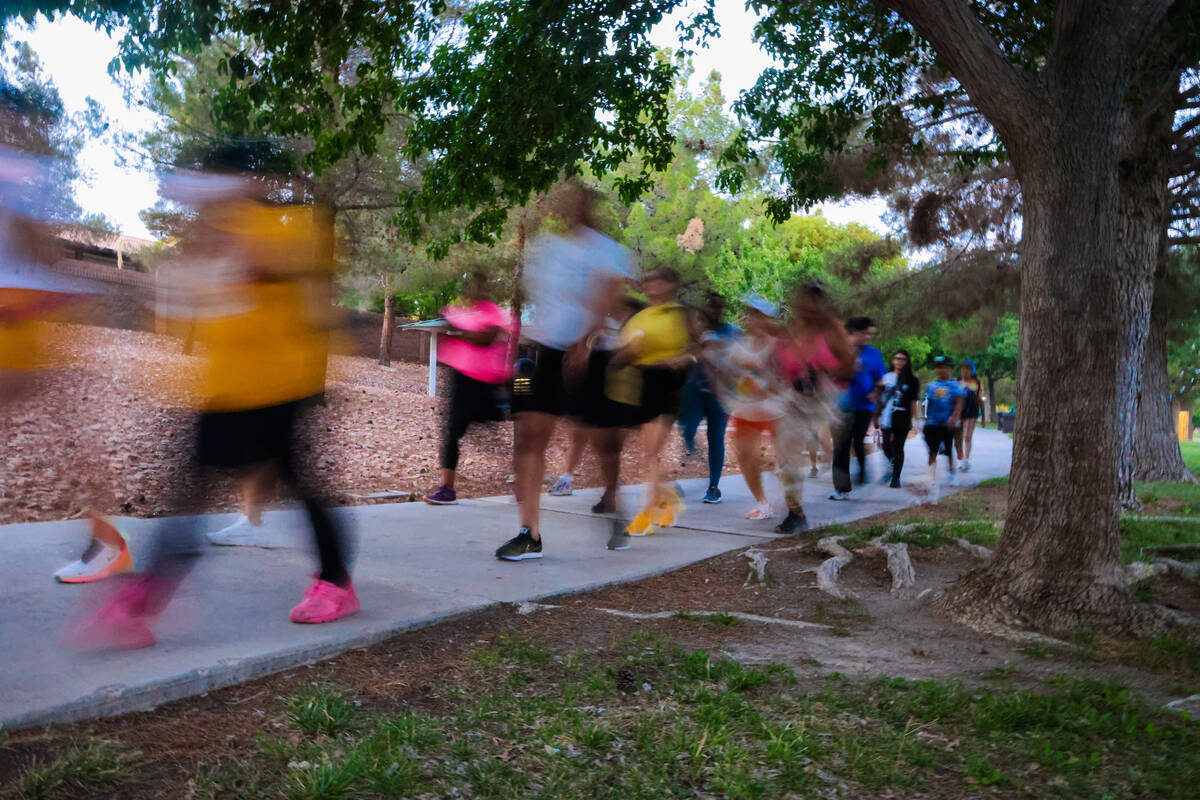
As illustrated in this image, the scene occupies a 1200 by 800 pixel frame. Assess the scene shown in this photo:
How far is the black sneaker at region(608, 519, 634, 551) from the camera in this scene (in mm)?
5980

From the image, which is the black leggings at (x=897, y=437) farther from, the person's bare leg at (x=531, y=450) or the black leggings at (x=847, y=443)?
the person's bare leg at (x=531, y=450)

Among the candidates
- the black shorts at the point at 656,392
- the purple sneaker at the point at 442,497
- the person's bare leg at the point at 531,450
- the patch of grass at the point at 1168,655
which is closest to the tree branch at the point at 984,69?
the black shorts at the point at 656,392

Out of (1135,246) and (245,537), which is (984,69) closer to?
(245,537)

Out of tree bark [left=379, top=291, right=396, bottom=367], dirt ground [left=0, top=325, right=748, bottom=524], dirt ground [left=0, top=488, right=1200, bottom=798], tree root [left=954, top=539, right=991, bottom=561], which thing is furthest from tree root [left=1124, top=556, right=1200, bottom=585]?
tree bark [left=379, top=291, right=396, bottom=367]

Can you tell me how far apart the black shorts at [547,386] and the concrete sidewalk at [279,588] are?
875 mm

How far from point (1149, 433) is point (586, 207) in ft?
42.1

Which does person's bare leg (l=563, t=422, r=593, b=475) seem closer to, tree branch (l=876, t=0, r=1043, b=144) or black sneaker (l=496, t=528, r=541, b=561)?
black sneaker (l=496, t=528, r=541, b=561)

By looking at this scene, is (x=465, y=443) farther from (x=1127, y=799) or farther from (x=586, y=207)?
(x=1127, y=799)

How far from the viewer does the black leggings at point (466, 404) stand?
694 cm

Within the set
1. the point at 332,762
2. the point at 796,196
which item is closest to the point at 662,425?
the point at 796,196

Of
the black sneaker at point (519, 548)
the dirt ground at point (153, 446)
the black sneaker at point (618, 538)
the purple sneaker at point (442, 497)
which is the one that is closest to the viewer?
the black sneaker at point (519, 548)

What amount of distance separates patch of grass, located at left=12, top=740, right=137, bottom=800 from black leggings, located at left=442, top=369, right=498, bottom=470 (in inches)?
175

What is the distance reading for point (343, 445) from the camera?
1140 cm

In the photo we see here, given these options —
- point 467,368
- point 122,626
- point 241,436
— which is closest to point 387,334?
point 467,368
